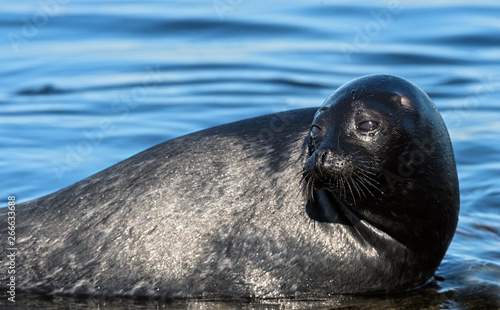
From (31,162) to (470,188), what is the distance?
458 centimetres

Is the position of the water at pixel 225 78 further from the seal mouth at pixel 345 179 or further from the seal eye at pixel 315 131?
the seal eye at pixel 315 131

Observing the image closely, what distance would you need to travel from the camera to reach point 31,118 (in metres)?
11.4

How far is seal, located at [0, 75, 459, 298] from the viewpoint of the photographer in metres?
5.86

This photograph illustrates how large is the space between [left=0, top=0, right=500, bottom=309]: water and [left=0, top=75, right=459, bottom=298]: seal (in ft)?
0.60

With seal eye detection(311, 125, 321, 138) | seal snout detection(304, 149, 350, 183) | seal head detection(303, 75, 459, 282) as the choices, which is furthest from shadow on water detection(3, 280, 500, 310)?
seal eye detection(311, 125, 321, 138)

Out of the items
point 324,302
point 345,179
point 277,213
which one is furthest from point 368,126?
point 324,302

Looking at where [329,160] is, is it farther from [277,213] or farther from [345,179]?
[277,213]

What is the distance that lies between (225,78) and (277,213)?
6865 millimetres

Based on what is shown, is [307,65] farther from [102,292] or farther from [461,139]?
[102,292]

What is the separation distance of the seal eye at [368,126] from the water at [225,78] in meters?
1.23

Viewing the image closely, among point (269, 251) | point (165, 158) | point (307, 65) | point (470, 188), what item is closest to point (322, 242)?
point (269, 251)

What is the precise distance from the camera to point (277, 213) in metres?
6.20

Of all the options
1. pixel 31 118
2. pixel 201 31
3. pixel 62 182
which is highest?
pixel 201 31

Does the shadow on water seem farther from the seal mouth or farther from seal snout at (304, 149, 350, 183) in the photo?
seal snout at (304, 149, 350, 183)
